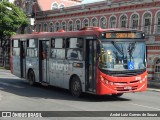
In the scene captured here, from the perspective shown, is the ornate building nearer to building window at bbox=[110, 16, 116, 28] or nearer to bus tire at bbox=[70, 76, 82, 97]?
building window at bbox=[110, 16, 116, 28]

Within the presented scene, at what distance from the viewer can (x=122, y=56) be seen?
15117 mm

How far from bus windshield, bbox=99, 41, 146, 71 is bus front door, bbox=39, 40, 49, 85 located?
5.21 meters

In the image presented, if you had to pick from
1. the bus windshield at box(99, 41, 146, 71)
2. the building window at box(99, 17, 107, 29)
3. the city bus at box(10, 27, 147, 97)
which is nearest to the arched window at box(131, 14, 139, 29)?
the building window at box(99, 17, 107, 29)

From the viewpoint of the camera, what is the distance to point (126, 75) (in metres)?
15.1

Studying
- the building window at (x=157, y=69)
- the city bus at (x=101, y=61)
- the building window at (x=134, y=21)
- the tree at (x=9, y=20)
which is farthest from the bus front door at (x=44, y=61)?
the tree at (x=9, y=20)

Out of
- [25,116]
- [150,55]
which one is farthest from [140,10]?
[25,116]

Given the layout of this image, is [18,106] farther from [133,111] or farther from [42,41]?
[42,41]

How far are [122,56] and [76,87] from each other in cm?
274

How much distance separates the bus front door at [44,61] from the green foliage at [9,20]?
3194 cm

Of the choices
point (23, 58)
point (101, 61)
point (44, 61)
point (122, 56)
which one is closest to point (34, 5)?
point (23, 58)

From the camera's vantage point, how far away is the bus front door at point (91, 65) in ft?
50.0

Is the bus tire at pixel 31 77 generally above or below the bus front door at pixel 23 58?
below

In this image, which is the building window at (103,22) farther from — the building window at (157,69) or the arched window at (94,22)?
the building window at (157,69)

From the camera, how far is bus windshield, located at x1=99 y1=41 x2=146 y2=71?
48.8 ft
